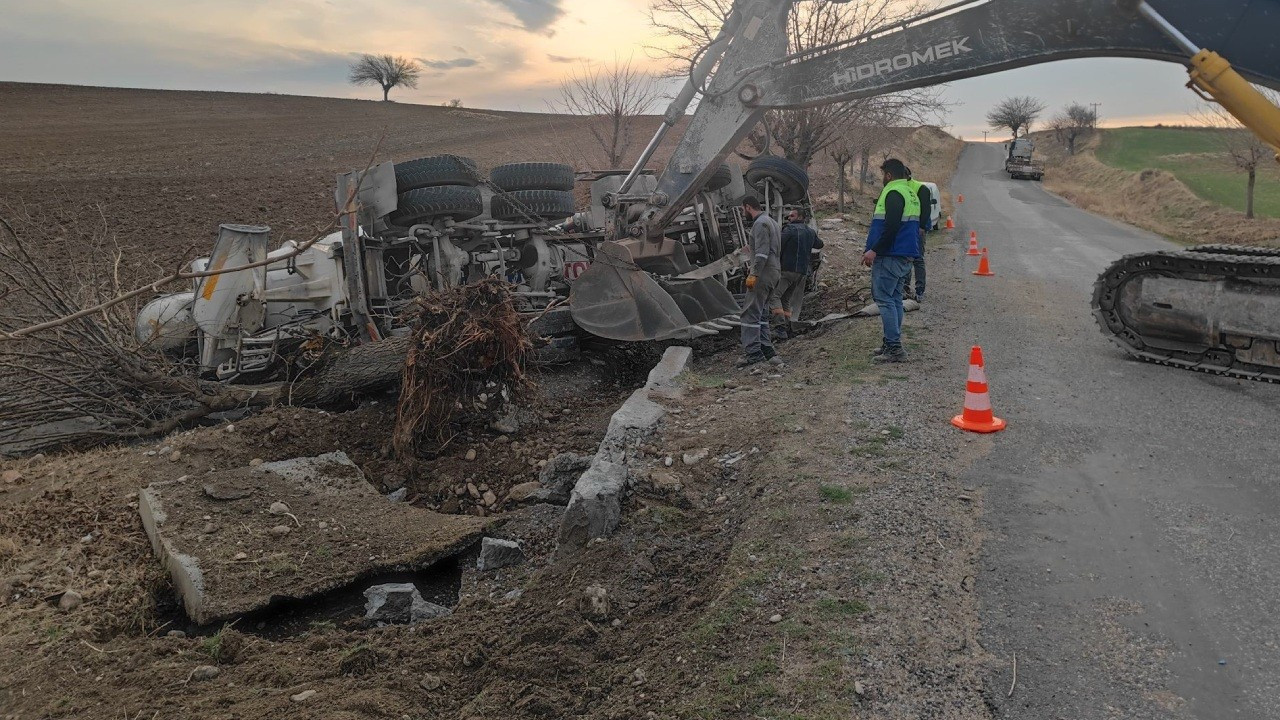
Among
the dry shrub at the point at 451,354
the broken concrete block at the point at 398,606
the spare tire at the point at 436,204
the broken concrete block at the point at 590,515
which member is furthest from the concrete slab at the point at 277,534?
the spare tire at the point at 436,204

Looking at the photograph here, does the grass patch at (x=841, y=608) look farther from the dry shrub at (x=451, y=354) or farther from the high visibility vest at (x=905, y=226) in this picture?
the high visibility vest at (x=905, y=226)

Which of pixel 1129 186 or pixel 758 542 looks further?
pixel 1129 186

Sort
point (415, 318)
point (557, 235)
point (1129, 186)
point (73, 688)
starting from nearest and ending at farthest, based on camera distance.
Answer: point (73, 688) → point (415, 318) → point (557, 235) → point (1129, 186)

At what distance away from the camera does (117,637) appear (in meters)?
4.53

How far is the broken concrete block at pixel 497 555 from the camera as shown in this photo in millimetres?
5348

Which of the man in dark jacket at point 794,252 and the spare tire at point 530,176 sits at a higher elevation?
the spare tire at point 530,176

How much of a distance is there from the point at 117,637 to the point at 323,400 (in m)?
3.81

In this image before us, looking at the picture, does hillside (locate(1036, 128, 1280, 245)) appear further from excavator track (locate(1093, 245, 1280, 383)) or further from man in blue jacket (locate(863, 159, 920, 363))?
man in blue jacket (locate(863, 159, 920, 363))

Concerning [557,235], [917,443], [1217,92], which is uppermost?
[1217,92]

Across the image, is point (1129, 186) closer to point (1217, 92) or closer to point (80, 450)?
point (1217, 92)

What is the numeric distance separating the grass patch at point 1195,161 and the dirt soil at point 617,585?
26.5 m

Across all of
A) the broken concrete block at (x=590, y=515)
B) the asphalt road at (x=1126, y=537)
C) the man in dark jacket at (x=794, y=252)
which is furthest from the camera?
the man in dark jacket at (x=794, y=252)

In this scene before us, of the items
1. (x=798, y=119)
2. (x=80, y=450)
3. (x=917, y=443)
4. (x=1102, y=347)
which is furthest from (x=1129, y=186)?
(x=80, y=450)

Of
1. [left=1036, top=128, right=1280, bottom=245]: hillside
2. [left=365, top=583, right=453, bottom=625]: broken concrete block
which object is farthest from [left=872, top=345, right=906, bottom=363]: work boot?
[left=1036, top=128, right=1280, bottom=245]: hillside
